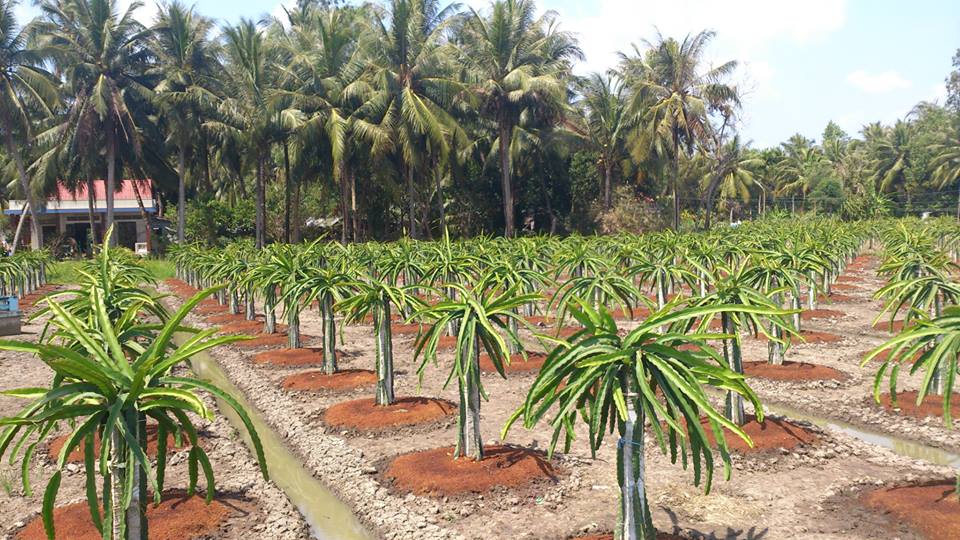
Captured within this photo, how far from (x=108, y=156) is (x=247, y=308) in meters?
22.7

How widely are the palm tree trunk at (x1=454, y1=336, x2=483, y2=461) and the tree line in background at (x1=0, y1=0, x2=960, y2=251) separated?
2543 cm

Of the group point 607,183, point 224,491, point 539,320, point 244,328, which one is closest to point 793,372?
point 539,320

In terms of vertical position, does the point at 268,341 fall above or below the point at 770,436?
above

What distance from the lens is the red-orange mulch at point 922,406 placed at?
29.9 feet

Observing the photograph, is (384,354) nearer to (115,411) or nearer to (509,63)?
(115,411)

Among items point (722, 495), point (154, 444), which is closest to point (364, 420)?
point (154, 444)

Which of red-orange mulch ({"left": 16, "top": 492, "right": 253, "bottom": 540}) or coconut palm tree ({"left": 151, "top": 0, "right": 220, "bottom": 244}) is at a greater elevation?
coconut palm tree ({"left": 151, "top": 0, "right": 220, "bottom": 244})

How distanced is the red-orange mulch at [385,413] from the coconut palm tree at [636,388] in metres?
4.45

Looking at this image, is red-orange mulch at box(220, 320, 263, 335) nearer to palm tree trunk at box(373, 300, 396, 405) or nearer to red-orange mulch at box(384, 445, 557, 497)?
palm tree trunk at box(373, 300, 396, 405)

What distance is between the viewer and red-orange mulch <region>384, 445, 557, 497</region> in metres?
7.06

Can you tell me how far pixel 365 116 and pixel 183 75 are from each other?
1180 centimetres

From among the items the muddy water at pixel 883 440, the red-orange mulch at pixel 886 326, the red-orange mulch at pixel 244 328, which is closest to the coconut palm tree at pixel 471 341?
the muddy water at pixel 883 440

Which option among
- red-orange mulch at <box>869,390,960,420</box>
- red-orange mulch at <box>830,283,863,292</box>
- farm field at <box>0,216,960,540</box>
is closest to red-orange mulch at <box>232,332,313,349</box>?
farm field at <box>0,216,960,540</box>

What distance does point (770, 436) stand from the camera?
27.0 feet
